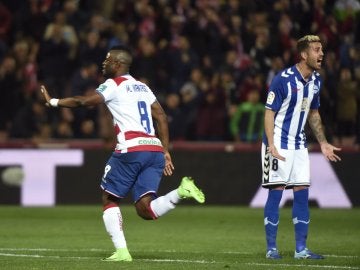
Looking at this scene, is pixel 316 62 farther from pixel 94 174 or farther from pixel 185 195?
pixel 94 174

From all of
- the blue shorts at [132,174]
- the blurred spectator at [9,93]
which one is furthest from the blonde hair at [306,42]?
the blurred spectator at [9,93]

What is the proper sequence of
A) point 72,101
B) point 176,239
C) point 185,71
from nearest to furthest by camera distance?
1. point 72,101
2. point 176,239
3. point 185,71

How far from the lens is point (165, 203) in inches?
395

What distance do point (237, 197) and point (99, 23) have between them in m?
4.72

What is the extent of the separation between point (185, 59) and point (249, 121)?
2202mm

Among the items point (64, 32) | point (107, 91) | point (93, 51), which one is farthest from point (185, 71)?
point (107, 91)

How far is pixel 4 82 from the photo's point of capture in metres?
19.7

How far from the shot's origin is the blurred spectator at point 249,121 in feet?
60.5

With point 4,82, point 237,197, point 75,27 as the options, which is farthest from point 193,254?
point 75,27

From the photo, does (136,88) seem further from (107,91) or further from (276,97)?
(276,97)

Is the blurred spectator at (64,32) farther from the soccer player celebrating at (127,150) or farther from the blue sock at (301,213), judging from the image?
the blue sock at (301,213)

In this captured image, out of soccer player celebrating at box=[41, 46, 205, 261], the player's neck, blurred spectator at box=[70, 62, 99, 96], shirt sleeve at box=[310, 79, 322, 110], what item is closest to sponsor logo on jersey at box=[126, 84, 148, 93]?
soccer player celebrating at box=[41, 46, 205, 261]

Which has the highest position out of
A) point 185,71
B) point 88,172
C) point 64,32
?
point 64,32

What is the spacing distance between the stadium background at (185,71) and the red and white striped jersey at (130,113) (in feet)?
27.1
